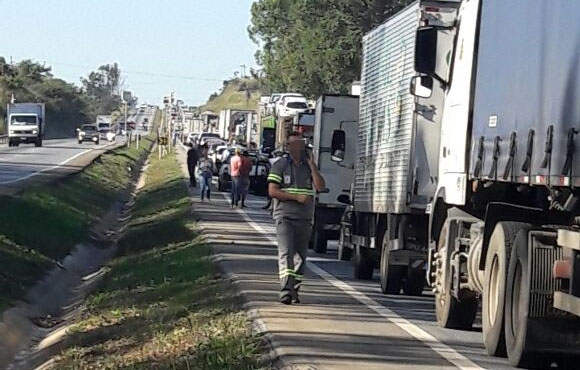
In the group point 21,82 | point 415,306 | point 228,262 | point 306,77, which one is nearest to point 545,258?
point 415,306

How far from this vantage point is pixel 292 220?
15.9 metres

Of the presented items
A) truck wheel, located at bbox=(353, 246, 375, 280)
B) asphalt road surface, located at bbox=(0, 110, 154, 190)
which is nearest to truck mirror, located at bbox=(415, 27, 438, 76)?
truck wheel, located at bbox=(353, 246, 375, 280)

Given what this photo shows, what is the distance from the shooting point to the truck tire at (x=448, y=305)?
47.8 feet

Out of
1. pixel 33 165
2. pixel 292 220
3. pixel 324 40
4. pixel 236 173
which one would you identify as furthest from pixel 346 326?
pixel 324 40

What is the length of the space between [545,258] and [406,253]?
23.9 ft

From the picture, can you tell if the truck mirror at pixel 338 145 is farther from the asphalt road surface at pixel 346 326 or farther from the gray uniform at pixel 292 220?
the gray uniform at pixel 292 220

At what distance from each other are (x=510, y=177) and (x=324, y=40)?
196 feet

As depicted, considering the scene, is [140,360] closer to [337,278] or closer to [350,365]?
[350,365]

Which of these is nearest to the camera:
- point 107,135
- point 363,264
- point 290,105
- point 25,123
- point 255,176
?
point 363,264

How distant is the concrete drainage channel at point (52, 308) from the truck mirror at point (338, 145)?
522cm

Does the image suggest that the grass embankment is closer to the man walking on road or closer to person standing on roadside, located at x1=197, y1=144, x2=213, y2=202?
the man walking on road

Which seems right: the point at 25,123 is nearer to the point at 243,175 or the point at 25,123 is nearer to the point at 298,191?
the point at 243,175

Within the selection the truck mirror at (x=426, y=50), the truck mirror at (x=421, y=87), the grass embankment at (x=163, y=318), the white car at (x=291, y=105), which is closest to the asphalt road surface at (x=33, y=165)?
the white car at (x=291, y=105)

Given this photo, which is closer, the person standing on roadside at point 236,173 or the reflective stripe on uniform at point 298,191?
the reflective stripe on uniform at point 298,191
